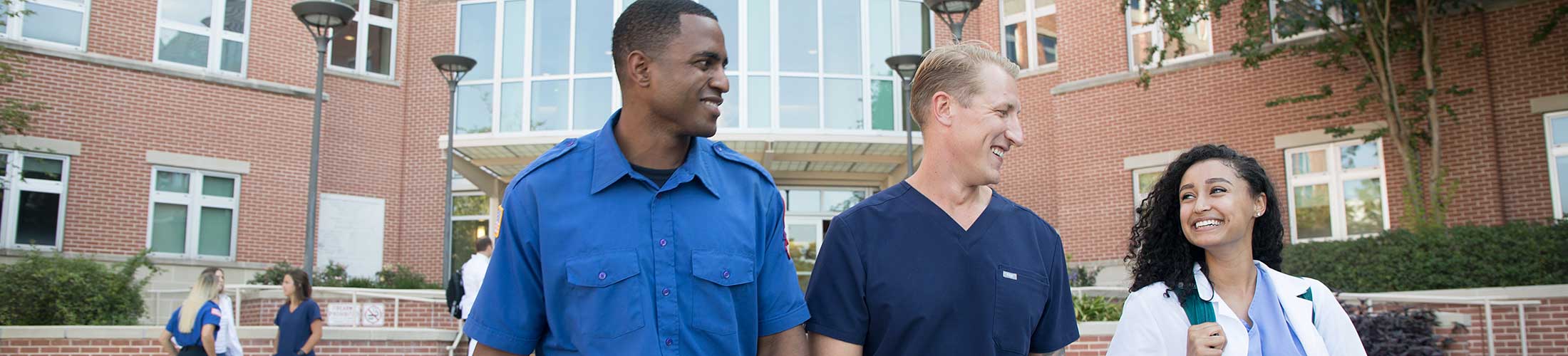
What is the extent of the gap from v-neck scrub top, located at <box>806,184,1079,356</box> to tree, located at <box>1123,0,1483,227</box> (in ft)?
41.0

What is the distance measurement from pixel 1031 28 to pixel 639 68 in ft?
61.5

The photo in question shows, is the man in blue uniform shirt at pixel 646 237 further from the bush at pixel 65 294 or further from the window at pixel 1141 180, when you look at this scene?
the window at pixel 1141 180

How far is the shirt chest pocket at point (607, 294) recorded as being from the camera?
8.69 ft

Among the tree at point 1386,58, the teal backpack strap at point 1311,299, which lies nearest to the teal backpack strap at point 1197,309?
the teal backpack strap at point 1311,299

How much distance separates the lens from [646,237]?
2.73 metres

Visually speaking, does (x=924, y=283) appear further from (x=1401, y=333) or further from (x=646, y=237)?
(x=1401, y=333)

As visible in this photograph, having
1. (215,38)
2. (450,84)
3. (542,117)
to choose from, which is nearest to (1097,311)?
(450,84)

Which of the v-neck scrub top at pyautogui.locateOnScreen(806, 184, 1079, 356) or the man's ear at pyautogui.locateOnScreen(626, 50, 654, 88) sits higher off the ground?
the man's ear at pyautogui.locateOnScreen(626, 50, 654, 88)

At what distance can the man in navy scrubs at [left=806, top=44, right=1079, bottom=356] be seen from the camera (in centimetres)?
314

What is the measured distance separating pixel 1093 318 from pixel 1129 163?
26.8 ft

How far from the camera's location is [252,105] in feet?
63.8

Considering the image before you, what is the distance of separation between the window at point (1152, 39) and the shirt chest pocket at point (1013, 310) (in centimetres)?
1533

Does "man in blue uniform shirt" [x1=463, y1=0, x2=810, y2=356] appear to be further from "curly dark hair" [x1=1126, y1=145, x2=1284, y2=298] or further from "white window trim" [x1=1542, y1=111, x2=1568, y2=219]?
"white window trim" [x1=1542, y1=111, x2=1568, y2=219]

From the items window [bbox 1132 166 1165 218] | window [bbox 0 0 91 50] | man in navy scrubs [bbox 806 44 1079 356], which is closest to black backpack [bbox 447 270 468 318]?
man in navy scrubs [bbox 806 44 1079 356]
